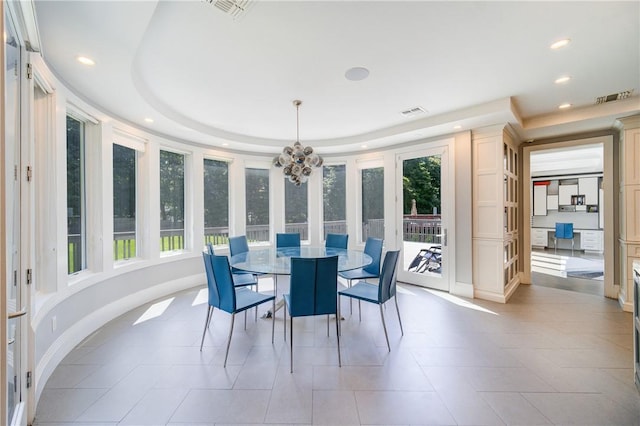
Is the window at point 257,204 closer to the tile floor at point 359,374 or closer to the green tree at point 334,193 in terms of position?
the green tree at point 334,193

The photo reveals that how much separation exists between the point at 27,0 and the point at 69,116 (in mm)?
1740

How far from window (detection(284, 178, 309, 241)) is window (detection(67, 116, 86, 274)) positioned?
3.37 m

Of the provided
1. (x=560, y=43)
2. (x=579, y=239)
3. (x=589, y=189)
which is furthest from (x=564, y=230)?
(x=560, y=43)

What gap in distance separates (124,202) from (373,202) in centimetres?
408

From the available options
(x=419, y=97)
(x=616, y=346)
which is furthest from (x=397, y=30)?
(x=616, y=346)

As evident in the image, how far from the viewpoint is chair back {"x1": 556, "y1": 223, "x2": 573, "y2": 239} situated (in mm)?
7875

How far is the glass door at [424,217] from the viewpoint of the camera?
4332 millimetres

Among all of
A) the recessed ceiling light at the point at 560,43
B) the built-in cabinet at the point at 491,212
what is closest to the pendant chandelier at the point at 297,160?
the recessed ceiling light at the point at 560,43

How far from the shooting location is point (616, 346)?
2.58m

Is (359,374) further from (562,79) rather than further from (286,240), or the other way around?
(562,79)

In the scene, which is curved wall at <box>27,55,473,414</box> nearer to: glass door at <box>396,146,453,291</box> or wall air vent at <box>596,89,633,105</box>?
glass door at <box>396,146,453,291</box>

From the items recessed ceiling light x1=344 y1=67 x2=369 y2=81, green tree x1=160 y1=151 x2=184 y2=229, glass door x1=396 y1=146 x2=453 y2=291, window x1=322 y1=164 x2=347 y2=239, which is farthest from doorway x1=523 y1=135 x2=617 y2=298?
green tree x1=160 y1=151 x2=184 y2=229

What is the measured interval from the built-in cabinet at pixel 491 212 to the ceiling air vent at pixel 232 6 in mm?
3594

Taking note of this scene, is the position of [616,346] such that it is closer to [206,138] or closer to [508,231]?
[508,231]
